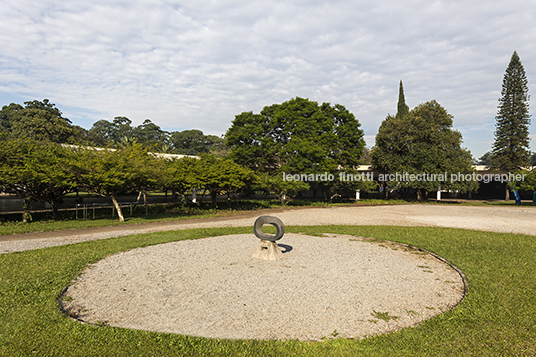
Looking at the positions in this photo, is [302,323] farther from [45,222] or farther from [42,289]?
[45,222]

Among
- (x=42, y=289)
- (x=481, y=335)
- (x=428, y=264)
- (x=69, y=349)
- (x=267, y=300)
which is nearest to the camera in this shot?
(x=69, y=349)

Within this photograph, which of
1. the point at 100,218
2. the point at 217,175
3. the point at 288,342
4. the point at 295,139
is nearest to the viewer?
the point at 288,342

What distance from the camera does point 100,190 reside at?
646 inches

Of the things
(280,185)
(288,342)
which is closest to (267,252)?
(288,342)

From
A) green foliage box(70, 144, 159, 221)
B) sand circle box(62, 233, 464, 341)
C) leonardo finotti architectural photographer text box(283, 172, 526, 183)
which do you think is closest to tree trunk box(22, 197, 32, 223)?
green foliage box(70, 144, 159, 221)

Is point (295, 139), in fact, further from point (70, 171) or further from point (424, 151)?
point (70, 171)

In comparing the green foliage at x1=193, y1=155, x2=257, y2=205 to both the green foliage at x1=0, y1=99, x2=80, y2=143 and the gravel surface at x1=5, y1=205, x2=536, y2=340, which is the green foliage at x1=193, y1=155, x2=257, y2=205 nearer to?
the gravel surface at x1=5, y1=205, x2=536, y2=340

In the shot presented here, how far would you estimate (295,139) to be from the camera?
28.5m

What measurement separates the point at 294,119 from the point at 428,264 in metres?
23.2

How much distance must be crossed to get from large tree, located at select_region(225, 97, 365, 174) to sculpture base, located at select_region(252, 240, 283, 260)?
1950cm

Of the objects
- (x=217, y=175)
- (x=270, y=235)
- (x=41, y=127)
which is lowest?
(x=270, y=235)

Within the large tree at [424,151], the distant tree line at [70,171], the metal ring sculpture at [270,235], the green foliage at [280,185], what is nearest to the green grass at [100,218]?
the distant tree line at [70,171]

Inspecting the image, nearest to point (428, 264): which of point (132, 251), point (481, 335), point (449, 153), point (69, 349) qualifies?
point (481, 335)

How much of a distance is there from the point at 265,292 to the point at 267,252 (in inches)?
97.1
